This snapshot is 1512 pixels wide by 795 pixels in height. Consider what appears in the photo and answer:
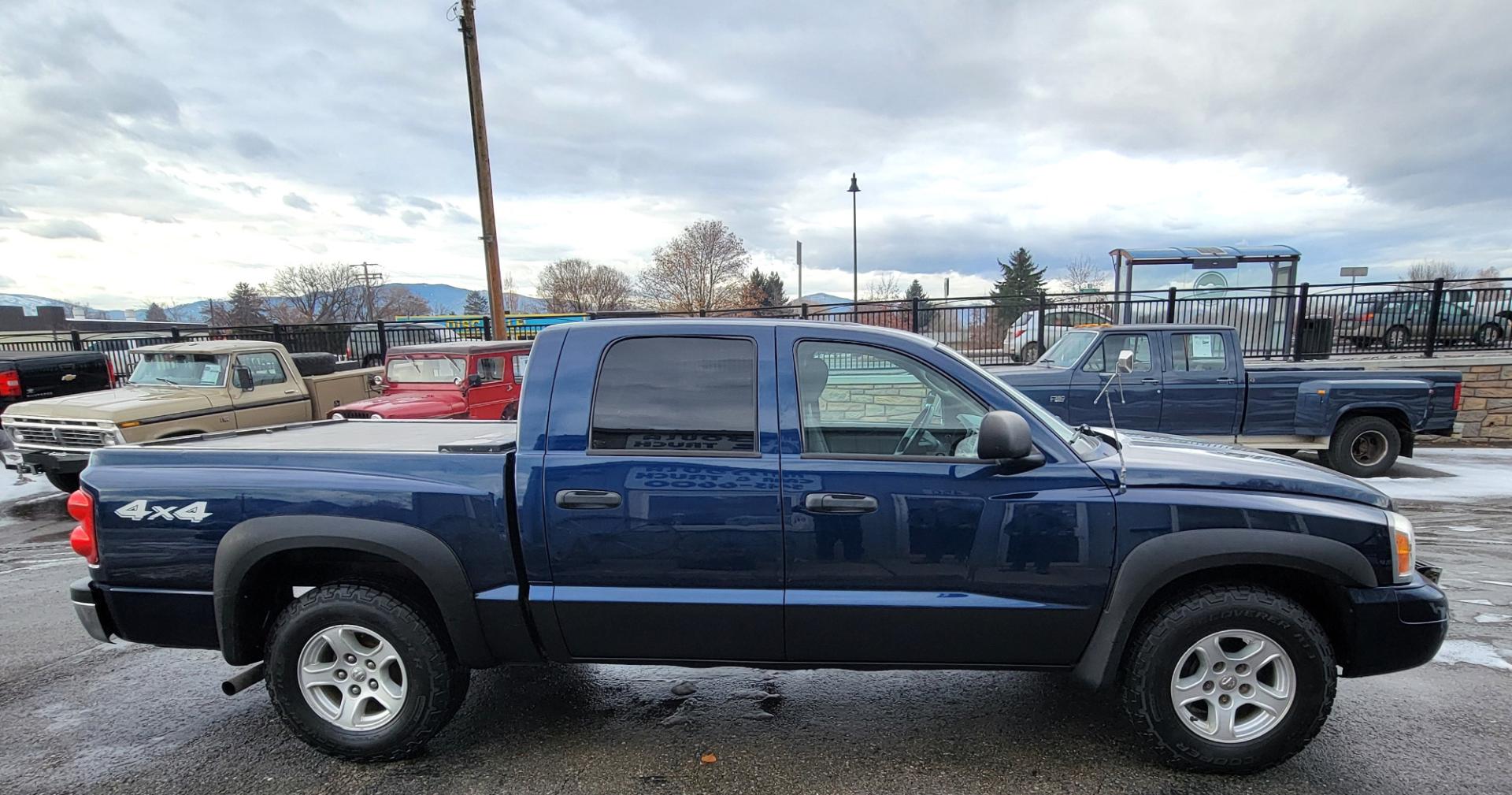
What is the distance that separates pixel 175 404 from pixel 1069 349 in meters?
10.3

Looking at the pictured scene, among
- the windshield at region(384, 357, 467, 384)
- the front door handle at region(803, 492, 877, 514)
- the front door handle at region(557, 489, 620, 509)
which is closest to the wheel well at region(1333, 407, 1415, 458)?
the front door handle at region(803, 492, 877, 514)

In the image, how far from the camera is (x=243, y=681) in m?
2.76

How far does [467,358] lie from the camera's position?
831 cm

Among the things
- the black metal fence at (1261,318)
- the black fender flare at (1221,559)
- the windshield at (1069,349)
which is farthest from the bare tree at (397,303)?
the black fender flare at (1221,559)

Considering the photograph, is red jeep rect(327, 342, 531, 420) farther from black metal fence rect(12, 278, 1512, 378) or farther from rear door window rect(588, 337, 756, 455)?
rear door window rect(588, 337, 756, 455)

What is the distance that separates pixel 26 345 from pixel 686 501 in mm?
17917

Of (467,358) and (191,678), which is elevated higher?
(467,358)

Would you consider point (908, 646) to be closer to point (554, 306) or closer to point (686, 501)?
point (686, 501)

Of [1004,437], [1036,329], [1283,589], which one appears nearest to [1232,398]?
[1036,329]

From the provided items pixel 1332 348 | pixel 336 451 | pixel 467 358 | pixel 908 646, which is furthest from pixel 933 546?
pixel 1332 348

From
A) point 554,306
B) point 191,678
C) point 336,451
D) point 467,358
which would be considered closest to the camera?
point 336,451

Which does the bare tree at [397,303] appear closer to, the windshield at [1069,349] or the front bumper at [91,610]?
the windshield at [1069,349]

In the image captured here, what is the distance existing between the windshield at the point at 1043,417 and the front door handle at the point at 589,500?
4.96 ft

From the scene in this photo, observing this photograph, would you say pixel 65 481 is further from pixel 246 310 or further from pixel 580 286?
pixel 246 310
